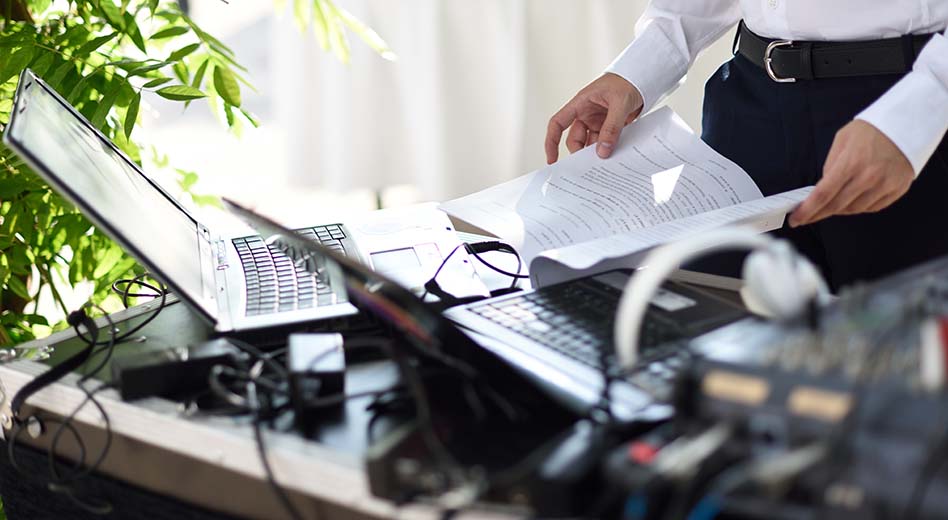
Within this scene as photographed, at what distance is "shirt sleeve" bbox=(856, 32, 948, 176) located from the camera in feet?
3.67

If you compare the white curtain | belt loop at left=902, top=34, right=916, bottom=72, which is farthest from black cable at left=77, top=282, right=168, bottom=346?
the white curtain

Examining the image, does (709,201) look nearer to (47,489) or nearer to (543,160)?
(47,489)

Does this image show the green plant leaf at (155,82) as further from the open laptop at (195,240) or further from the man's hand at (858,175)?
the man's hand at (858,175)

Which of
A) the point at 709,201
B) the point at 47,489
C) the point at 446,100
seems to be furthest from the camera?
the point at 446,100

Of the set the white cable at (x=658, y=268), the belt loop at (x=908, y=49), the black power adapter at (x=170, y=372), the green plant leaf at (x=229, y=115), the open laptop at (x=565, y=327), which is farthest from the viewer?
the green plant leaf at (x=229, y=115)

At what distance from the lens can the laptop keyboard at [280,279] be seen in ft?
3.74

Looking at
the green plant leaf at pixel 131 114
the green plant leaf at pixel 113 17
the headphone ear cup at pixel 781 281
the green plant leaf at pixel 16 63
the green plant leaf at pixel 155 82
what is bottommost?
the headphone ear cup at pixel 781 281

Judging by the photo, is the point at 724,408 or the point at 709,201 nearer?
the point at 724,408

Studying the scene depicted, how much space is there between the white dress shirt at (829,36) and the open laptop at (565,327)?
1.02 ft

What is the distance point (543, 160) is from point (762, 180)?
6.31 feet

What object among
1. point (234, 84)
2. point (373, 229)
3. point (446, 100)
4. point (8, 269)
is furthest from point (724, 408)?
point (446, 100)

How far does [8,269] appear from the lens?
4.69ft

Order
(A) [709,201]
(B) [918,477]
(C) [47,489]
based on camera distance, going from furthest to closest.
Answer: (A) [709,201] → (C) [47,489] → (B) [918,477]

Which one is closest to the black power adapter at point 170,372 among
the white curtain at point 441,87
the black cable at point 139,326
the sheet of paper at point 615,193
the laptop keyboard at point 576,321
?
the black cable at point 139,326
